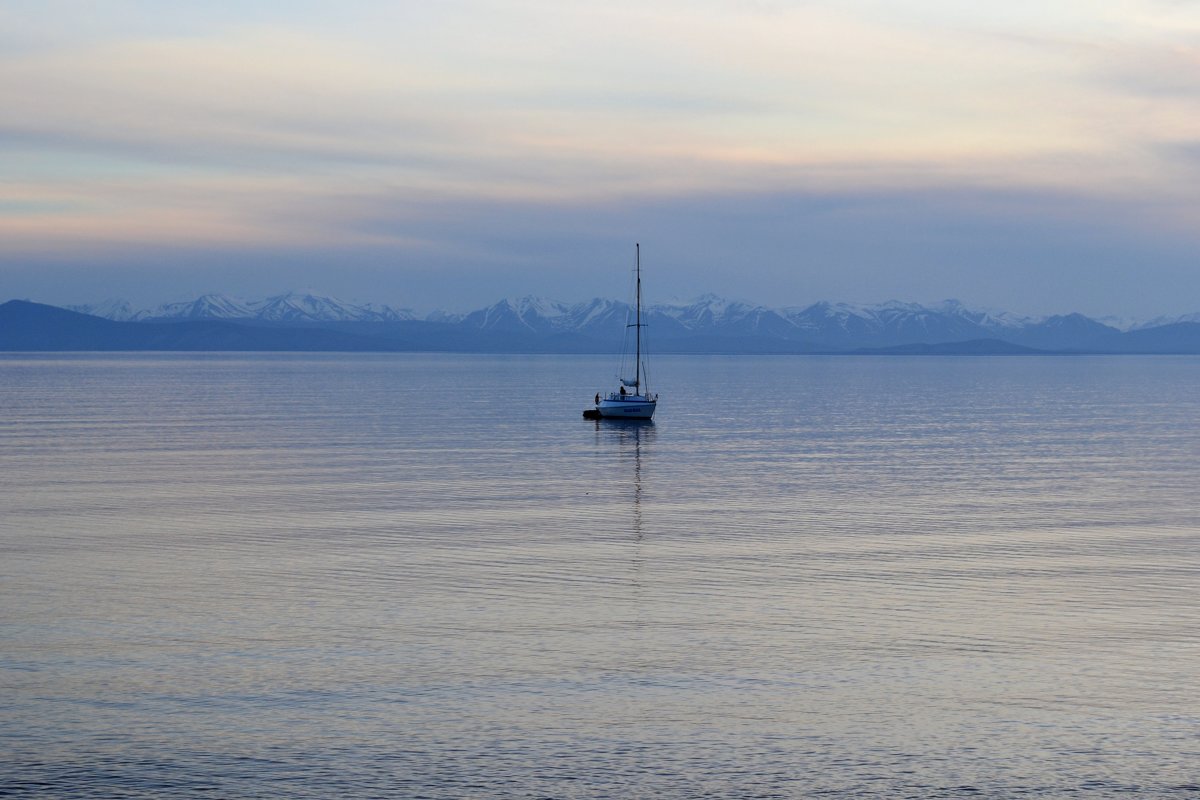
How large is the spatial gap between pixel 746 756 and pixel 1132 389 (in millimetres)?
174767

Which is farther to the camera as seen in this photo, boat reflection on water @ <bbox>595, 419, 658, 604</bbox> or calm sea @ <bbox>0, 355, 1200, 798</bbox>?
boat reflection on water @ <bbox>595, 419, 658, 604</bbox>

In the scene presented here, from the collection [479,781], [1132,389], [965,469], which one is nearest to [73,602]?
[479,781]

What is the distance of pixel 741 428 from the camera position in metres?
94.6

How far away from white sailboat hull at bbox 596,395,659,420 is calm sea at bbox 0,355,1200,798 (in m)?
37.1

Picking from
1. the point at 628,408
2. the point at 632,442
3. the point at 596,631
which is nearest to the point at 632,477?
the point at 632,442

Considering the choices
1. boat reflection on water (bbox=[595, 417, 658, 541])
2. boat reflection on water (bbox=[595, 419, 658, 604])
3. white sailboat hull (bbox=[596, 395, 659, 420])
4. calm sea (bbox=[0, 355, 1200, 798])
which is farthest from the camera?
white sailboat hull (bbox=[596, 395, 659, 420])

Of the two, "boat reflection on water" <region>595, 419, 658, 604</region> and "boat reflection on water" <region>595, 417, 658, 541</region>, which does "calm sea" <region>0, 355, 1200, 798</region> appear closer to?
"boat reflection on water" <region>595, 419, 658, 604</region>

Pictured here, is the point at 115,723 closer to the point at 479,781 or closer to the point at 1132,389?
the point at 479,781

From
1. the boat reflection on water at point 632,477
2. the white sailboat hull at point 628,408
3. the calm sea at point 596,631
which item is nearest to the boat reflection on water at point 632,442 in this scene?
the boat reflection on water at point 632,477

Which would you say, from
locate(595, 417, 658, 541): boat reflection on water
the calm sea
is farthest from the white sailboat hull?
the calm sea

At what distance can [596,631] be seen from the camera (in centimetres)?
2780

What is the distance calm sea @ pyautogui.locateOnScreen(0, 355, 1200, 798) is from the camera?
19750 millimetres

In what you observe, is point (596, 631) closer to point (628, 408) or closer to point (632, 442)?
point (632, 442)

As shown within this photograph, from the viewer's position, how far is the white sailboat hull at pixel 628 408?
100 meters
